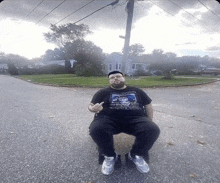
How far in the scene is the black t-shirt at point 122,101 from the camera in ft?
6.86

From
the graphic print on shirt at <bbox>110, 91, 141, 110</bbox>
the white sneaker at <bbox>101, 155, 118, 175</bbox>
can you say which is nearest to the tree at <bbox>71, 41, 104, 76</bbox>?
the graphic print on shirt at <bbox>110, 91, 141, 110</bbox>

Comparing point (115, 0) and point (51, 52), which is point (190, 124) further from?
point (51, 52)

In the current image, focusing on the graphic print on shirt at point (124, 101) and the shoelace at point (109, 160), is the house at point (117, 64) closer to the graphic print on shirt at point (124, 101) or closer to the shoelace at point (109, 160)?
the graphic print on shirt at point (124, 101)

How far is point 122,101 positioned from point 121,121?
0.32 metres

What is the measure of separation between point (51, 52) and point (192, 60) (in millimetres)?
51441

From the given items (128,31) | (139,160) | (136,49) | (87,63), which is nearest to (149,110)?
(139,160)

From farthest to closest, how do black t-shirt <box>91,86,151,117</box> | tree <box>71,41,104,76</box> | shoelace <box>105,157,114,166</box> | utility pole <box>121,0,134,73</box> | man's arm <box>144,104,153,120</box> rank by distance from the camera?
tree <box>71,41,104,76</box>
utility pole <box>121,0,134,73</box>
man's arm <box>144,104,153,120</box>
black t-shirt <box>91,86,151,117</box>
shoelace <box>105,157,114,166</box>

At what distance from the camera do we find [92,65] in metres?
22.4

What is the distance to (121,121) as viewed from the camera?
2.04 meters

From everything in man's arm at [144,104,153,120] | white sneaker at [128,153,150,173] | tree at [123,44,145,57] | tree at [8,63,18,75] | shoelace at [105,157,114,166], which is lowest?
white sneaker at [128,153,150,173]

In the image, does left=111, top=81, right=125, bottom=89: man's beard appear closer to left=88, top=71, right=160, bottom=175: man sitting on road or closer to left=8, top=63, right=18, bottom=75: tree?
left=88, top=71, right=160, bottom=175: man sitting on road

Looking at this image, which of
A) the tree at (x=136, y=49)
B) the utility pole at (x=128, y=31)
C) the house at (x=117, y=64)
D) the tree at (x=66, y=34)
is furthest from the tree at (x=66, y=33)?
the utility pole at (x=128, y=31)

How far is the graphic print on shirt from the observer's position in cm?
212

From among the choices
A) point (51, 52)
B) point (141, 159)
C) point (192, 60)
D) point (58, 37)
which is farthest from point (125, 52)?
point (51, 52)
